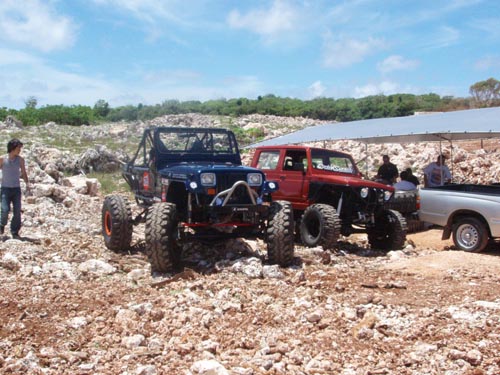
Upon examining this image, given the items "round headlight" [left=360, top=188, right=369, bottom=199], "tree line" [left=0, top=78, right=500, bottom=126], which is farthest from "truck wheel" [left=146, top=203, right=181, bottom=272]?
"tree line" [left=0, top=78, right=500, bottom=126]

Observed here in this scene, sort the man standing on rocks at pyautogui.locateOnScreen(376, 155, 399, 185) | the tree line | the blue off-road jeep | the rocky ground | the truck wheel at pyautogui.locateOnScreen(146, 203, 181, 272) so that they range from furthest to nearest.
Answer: the tree line
the man standing on rocks at pyautogui.locateOnScreen(376, 155, 399, 185)
the blue off-road jeep
the truck wheel at pyautogui.locateOnScreen(146, 203, 181, 272)
the rocky ground

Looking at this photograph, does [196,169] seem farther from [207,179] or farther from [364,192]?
[364,192]

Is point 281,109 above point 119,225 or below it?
above

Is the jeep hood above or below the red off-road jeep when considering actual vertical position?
above

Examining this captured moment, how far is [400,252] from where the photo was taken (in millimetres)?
9133

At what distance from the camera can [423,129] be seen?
45.6 feet

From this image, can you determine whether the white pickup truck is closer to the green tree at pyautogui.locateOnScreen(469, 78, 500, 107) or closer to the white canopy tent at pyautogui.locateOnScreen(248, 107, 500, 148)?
the white canopy tent at pyautogui.locateOnScreen(248, 107, 500, 148)

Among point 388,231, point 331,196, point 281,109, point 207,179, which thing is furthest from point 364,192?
point 281,109

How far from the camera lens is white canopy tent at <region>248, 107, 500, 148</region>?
41.0ft

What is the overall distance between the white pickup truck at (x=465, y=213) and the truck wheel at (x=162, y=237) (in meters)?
5.00

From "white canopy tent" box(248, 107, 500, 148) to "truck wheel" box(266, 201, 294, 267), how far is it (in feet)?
20.0

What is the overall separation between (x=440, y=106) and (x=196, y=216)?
43.8m

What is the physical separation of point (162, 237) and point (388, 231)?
14.8 ft

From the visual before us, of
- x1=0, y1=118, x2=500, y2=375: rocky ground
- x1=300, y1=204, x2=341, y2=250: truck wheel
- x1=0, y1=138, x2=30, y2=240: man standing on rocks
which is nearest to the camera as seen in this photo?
x1=0, y1=118, x2=500, y2=375: rocky ground
